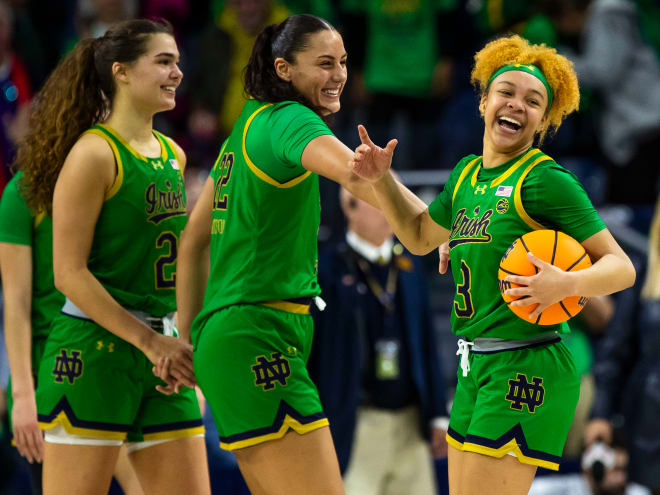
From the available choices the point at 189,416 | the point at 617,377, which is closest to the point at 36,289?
the point at 189,416

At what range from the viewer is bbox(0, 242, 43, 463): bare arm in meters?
4.07

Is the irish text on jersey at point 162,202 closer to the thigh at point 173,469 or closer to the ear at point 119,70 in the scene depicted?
the ear at point 119,70

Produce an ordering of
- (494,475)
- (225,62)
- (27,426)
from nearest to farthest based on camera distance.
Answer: (494,475), (27,426), (225,62)

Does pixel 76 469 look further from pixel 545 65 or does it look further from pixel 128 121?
pixel 545 65

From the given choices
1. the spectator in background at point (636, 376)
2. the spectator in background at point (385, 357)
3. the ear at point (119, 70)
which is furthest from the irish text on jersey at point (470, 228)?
the spectator in background at point (636, 376)

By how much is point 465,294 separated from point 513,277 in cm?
31

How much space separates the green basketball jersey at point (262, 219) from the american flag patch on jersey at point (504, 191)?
0.60 metres

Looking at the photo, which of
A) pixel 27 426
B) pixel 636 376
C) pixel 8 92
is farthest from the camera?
pixel 8 92

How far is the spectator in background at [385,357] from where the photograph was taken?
557 centimetres

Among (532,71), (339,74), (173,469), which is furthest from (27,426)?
(532,71)

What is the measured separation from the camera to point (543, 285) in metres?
3.09

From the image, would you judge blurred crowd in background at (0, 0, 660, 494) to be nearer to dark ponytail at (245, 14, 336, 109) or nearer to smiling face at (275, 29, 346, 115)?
dark ponytail at (245, 14, 336, 109)

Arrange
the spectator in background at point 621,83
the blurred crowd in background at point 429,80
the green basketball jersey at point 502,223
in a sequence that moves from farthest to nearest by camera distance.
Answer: the spectator in background at point 621,83, the blurred crowd in background at point 429,80, the green basketball jersey at point 502,223

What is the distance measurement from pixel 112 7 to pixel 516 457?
6009mm
